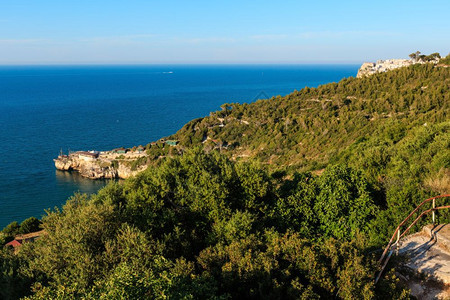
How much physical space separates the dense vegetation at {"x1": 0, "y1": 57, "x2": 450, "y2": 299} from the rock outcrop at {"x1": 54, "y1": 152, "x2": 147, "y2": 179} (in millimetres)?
34014

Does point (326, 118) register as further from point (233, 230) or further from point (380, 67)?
point (380, 67)

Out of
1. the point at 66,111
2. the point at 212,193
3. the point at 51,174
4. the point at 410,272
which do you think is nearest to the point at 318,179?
the point at 212,193

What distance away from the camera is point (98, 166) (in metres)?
54.9

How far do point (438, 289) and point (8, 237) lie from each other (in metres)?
31.0

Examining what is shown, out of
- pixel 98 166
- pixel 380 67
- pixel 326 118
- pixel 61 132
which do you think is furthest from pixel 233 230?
pixel 380 67

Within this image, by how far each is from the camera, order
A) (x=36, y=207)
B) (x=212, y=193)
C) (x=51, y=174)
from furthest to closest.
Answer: (x=51, y=174), (x=36, y=207), (x=212, y=193)

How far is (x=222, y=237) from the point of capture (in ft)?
49.9

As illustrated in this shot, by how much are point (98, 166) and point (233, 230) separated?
151 feet

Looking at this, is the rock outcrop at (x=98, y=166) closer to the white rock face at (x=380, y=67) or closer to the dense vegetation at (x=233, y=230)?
the dense vegetation at (x=233, y=230)

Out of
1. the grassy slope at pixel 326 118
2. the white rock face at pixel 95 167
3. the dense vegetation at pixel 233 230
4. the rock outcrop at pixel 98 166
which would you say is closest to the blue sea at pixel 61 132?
the white rock face at pixel 95 167

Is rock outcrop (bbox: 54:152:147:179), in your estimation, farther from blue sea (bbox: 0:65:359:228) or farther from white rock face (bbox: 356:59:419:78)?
white rock face (bbox: 356:59:419:78)

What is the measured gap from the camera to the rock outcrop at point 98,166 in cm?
5394

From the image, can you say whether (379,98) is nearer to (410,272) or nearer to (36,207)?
(410,272)

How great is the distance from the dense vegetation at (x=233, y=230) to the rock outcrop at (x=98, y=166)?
3401 centimetres
